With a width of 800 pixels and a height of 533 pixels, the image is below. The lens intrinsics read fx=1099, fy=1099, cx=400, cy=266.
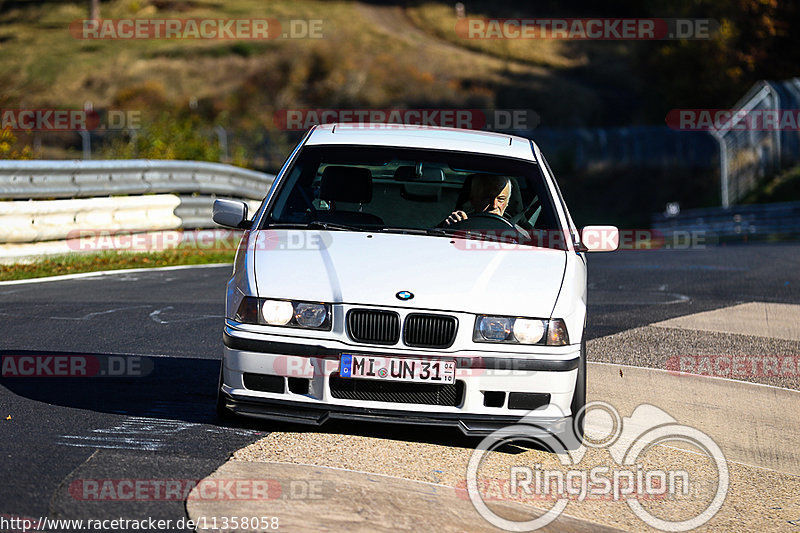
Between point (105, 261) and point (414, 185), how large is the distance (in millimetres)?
8314

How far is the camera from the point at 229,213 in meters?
6.62

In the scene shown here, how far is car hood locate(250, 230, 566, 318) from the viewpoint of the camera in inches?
219

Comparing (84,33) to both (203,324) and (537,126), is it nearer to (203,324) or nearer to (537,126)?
(537,126)

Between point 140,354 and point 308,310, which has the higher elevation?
point 308,310

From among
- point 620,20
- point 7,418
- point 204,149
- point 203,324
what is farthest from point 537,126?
point 7,418

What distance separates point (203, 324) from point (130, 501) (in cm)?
501

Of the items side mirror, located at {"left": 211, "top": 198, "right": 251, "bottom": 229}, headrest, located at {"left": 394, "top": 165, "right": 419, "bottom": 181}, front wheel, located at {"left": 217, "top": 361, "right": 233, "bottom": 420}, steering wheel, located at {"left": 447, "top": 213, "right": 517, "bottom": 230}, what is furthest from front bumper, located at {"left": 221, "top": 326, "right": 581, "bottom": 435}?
headrest, located at {"left": 394, "top": 165, "right": 419, "bottom": 181}

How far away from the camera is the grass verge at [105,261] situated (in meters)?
13.1

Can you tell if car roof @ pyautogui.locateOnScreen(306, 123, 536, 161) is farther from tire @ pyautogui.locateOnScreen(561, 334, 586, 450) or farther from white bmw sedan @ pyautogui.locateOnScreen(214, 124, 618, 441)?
tire @ pyautogui.locateOnScreen(561, 334, 586, 450)

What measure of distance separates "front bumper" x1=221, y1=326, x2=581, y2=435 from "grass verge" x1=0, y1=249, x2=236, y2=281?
7858 mm

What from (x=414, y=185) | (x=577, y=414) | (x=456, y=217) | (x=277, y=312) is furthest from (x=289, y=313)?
(x=414, y=185)

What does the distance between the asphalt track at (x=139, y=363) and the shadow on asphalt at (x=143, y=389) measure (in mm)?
14

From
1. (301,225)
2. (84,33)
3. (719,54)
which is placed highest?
(84,33)

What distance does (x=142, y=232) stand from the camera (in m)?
15.8
